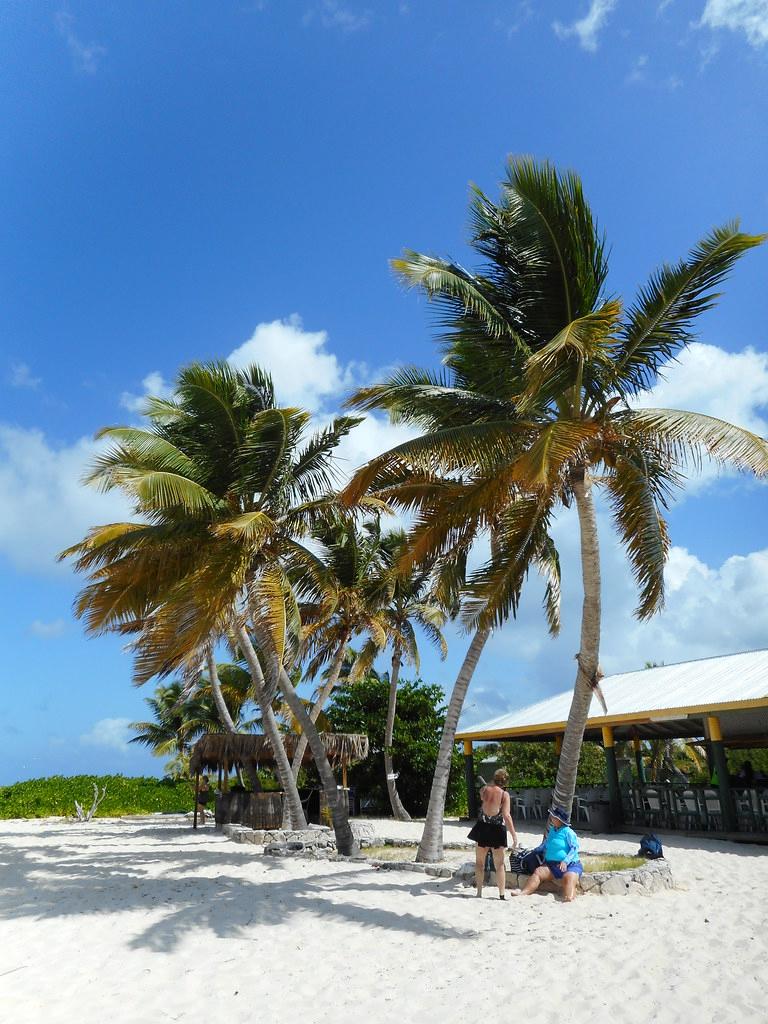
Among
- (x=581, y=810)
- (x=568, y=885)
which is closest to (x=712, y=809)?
(x=581, y=810)

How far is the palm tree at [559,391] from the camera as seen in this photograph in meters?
9.07

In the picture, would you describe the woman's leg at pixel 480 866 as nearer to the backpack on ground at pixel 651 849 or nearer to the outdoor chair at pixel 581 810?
the backpack on ground at pixel 651 849

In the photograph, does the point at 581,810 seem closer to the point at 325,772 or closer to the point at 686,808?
the point at 686,808

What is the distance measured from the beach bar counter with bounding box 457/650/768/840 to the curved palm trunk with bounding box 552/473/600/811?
5.11 metres

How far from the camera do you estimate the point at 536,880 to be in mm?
8961

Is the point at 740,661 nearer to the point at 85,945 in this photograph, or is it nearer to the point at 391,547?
the point at 391,547

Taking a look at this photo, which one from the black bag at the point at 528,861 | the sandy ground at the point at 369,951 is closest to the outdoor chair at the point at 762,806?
the sandy ground at the point at 369,951

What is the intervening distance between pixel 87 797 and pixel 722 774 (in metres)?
25.1

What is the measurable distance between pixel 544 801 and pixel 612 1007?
1525cm

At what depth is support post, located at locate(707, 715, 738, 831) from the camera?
47.6 feet

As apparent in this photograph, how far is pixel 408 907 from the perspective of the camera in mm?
8445

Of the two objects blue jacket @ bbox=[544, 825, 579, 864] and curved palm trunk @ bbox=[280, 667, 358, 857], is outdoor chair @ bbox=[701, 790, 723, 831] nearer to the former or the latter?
curved palm trunk @ bbox=[280, 667, 358, 857]

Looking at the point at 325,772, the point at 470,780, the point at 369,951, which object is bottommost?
the point at 369,951

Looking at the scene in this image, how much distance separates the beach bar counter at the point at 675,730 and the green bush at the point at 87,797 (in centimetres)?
1644
